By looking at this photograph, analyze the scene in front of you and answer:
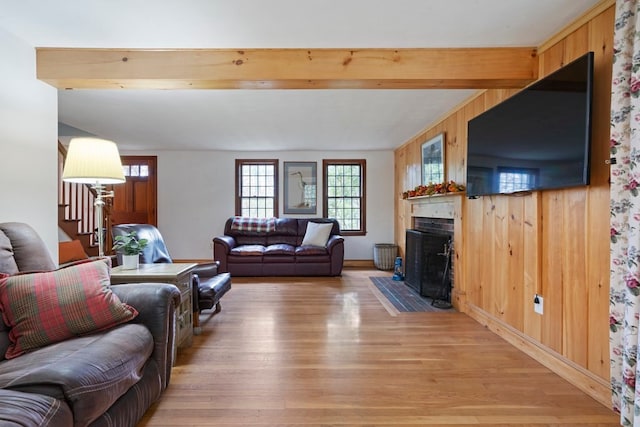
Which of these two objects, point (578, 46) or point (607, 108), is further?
point (578, 46)

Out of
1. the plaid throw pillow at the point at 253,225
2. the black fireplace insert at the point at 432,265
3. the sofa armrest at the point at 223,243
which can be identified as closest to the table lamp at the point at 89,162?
the sofa armrest at the point at 223,243

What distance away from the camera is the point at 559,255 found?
2131 millimetres

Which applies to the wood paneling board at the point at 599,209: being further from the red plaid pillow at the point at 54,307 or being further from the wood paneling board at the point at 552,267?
the red plaid pillow at the point at 54,307

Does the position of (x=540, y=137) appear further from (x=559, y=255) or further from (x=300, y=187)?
(x=300, y=187)

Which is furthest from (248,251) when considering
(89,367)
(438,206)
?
(89,367)

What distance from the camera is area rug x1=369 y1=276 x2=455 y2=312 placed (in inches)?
141

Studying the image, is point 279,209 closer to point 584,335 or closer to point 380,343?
point 380,343

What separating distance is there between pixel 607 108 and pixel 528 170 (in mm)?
574

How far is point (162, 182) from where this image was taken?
20.6 ft

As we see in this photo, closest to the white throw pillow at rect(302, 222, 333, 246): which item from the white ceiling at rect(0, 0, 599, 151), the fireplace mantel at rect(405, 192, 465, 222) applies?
the fireplace mantel at rect(405, 192, 465, 222)

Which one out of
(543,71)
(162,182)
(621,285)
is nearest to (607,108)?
(543,71)

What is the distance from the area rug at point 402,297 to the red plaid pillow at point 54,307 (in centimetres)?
279

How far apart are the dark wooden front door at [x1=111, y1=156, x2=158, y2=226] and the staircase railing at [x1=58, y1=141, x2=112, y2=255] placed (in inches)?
63.3

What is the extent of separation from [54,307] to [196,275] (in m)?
1.49
